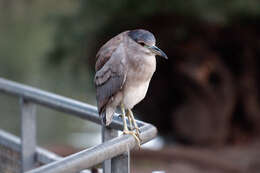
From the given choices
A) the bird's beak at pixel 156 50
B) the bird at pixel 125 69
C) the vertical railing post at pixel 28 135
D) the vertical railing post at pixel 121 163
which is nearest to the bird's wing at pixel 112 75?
the bird at pixel 125 69

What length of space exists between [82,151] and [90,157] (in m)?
0.03

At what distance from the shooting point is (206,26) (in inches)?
343

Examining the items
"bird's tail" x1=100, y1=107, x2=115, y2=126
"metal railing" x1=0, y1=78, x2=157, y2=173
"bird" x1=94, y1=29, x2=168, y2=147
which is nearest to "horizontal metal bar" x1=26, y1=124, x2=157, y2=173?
"metal railing" x1=0, y1=78, x2=157, y2=173

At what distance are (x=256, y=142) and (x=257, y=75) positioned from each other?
1.16 m

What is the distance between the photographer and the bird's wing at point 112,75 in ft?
8.27

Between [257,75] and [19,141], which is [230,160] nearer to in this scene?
[257,75]

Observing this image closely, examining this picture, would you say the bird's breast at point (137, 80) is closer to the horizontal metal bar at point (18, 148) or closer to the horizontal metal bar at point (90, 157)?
the horizontal metal bar at point (18, 148)

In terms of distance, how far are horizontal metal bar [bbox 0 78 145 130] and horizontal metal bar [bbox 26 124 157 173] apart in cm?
34

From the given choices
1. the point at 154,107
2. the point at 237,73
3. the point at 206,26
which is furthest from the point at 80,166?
the point at 154,107

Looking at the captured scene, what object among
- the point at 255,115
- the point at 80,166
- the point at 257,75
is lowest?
the point at 80,166

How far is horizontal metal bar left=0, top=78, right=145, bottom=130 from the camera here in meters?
2.33

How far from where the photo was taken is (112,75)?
2.53 m

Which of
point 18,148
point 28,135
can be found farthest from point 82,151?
point 18,148

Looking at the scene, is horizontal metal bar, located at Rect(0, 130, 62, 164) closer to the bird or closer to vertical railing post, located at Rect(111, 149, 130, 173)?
the bird
